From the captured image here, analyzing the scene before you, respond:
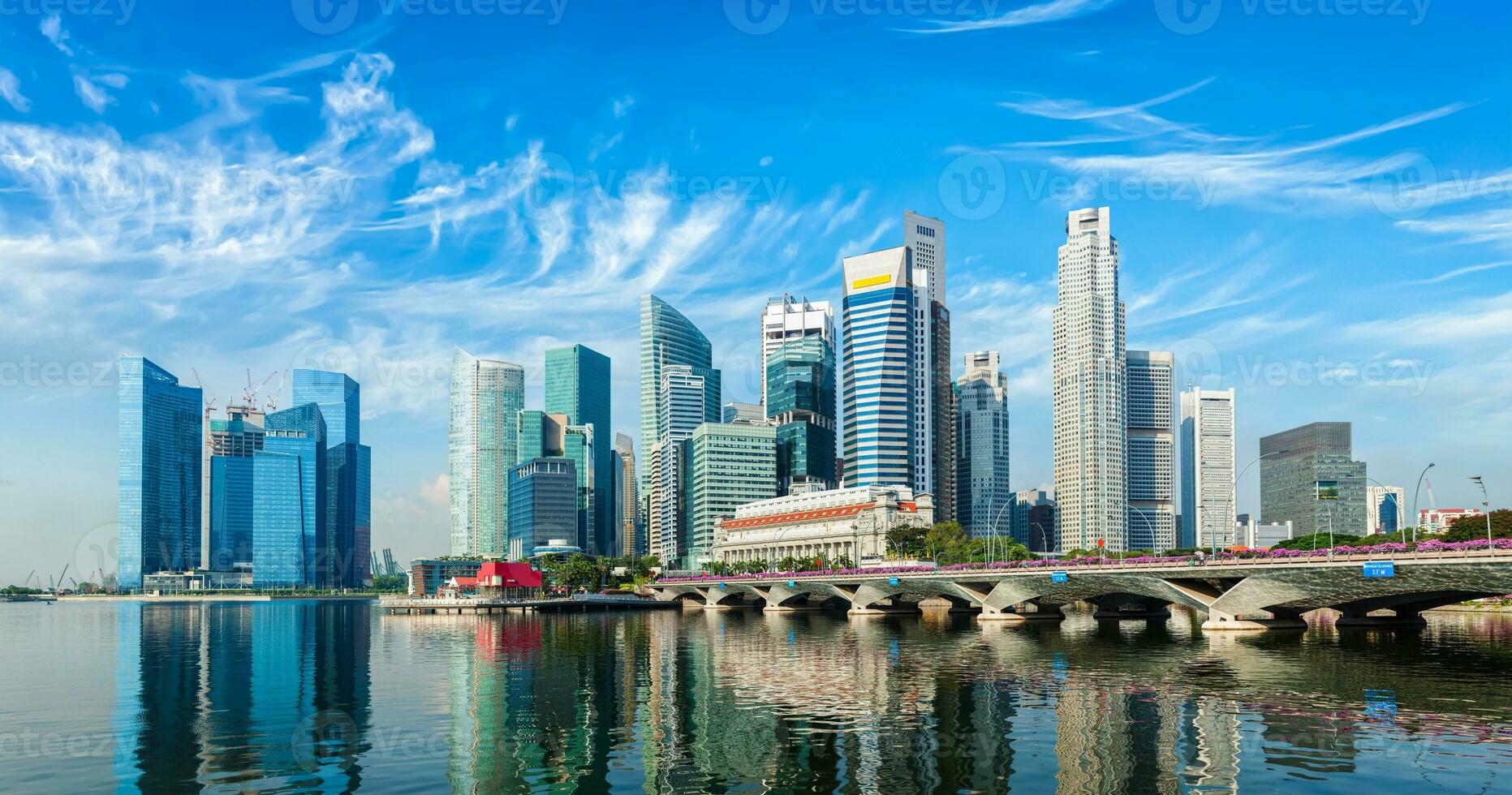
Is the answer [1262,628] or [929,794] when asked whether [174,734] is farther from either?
[1262,628]

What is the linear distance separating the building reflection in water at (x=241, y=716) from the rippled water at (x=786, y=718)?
0.25 meters

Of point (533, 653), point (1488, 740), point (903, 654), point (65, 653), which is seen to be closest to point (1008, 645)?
point (903, 654)

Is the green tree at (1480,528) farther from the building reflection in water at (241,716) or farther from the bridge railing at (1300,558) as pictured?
the building reflection in water at (241,716)

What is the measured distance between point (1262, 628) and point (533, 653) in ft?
244

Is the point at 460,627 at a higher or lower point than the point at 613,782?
lower

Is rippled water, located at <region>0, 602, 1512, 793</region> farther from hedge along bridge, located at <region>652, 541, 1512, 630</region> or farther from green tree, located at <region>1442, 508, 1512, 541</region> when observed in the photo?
green tree, located at <region>1442, 508, 1512, 541</region>

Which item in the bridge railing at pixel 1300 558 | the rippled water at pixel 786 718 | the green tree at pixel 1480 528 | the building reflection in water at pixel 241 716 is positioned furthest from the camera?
the green tree at pixel 1480 528

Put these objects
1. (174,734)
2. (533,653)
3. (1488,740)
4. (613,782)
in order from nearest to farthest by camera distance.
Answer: (613,782), (1488,740), (174,734), (533,653)

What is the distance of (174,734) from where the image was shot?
2130 inches

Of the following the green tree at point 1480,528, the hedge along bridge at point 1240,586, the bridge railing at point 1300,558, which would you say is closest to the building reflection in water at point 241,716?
the hedge along bridge at point 1240,586

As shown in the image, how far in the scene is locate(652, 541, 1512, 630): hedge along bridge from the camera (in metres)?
89.4

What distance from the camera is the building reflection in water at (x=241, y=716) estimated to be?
43938 mm

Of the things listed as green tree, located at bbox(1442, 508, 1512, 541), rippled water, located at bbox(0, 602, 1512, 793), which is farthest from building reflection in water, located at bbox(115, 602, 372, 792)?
green tree, located at bbox(1442, 508, 1512, 541)

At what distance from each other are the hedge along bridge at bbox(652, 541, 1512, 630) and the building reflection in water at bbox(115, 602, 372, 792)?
78222mm
